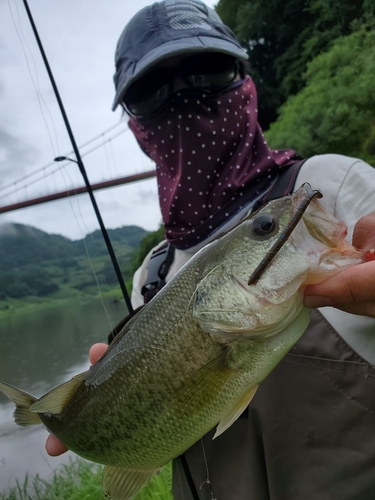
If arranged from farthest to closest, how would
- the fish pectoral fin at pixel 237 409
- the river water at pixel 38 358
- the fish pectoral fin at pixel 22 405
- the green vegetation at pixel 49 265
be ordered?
the green vegetation at pixel 49 265, the river water at pixel 38 358, the fish pectoral fin at pixel 22 405, the fish pectoral fin at pixel 237 409

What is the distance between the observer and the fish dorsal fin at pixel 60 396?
1273 millimetres

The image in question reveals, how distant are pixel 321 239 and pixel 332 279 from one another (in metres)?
0.11

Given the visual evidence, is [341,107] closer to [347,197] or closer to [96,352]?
[347,197]

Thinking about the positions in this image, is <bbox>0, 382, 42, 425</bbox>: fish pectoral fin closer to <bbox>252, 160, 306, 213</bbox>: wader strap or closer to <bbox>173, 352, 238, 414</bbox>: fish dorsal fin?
<bbox>173, 352, 238, 414</bbox>: fish dorsal fin

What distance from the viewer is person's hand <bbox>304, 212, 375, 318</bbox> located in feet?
2.63

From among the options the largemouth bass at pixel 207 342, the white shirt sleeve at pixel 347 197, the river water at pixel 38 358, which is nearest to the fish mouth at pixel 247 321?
the largemouth bass at pixel 207 342

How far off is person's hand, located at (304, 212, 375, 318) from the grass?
86.6 inches

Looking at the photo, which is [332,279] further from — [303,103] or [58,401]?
[303,103]

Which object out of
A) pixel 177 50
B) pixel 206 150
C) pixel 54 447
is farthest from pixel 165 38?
pixel 54 447

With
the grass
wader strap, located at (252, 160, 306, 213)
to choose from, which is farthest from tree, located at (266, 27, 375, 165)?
the grass

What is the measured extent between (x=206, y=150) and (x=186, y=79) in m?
0.39

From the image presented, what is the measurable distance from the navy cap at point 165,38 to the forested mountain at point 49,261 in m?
1.12

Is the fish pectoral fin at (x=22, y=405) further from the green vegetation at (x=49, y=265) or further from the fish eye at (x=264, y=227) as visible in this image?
the green vegetation at (x=49, y=265)

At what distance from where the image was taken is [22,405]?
1.37m
